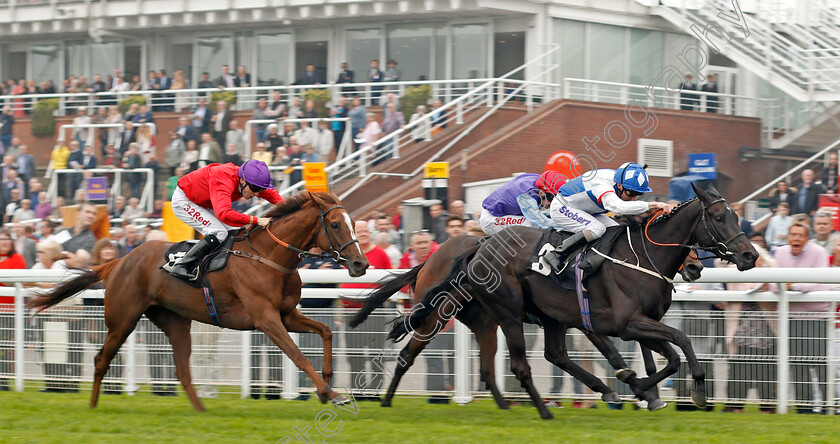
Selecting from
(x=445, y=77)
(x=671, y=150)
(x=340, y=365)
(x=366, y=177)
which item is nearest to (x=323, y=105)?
(x=366, y=177)

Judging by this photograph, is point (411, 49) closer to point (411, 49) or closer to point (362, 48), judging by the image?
point (411, 49)

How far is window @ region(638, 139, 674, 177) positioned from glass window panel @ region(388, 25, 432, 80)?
4.64 meters

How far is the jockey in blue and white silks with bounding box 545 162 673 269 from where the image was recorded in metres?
6.72

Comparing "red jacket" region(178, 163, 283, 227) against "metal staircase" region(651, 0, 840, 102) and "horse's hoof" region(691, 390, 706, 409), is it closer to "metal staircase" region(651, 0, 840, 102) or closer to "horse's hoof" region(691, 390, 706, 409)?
"horse's hoof" region(691, 390, 706, 409)

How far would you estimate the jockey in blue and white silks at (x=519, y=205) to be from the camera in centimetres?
777

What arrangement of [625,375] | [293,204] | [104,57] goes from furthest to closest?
[104,57] → [293,204] → [625,375]

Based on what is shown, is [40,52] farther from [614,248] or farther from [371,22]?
[614,248]

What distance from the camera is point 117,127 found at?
1788cm

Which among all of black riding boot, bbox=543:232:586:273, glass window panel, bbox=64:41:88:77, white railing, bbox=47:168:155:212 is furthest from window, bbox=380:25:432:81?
black riding boot, bbox=543:232:586:273

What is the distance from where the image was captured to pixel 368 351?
797 centimetres

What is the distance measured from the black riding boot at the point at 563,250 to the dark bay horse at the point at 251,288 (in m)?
1.16

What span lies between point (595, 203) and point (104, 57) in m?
18.3

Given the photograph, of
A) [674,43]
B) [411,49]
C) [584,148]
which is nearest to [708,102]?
Result: [674,43]

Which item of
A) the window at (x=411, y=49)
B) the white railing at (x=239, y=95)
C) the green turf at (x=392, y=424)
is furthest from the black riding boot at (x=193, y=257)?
the window at (x=411, y=49)
